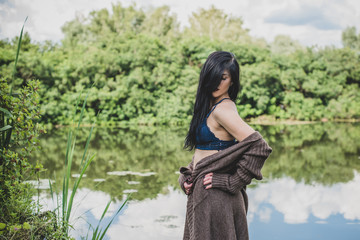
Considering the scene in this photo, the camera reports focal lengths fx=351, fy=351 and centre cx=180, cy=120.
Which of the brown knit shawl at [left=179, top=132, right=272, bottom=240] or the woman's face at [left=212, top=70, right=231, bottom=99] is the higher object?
the woman's face at [left=212, top=70, right=231, bottom=99]

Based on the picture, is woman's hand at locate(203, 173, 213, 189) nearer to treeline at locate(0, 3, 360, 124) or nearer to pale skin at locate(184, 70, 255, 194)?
pale skin at locate(184, 70, 255, 194)

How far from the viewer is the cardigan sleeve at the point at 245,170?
154 centimetres

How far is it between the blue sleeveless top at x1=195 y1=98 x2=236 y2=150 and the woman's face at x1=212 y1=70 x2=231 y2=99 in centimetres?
4

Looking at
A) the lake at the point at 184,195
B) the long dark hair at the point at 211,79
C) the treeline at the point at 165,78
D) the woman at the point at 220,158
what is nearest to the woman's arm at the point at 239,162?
the woman at the point at 220,158

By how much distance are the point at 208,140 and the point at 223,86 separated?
0.27 meters

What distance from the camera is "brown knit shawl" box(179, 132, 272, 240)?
5.08 ft

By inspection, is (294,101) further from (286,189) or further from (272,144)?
(286,189)

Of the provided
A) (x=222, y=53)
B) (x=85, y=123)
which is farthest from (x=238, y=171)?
(x=85, y=123)

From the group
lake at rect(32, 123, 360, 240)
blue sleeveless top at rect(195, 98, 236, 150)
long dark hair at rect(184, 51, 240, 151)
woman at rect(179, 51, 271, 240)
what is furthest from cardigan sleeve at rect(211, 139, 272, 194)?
lake at rect(32, 123, 360, 240)

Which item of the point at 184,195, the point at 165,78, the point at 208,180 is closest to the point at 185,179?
the point at 208,180

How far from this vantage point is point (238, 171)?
1568 mm

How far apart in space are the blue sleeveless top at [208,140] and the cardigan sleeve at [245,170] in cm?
13

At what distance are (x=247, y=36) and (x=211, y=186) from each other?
33.3 m

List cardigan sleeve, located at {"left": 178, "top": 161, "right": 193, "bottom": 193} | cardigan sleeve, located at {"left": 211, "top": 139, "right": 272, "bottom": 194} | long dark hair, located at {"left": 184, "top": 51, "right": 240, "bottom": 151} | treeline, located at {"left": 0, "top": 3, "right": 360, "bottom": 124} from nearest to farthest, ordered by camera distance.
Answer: cardigan sleeve, located at {"left": 211, "top": 139, "right": 272, "bottom": 194} → long dark hair, located at {"left": 184, "top": 51, "right": 240, "bottom": 151} → cardigan sleeve, located at {"left": 178, "top": 161, "right": 193, "bottom": 193} → treeline, located at {"left": 0, "top": 3, "right": 360, "bottom": 124}
